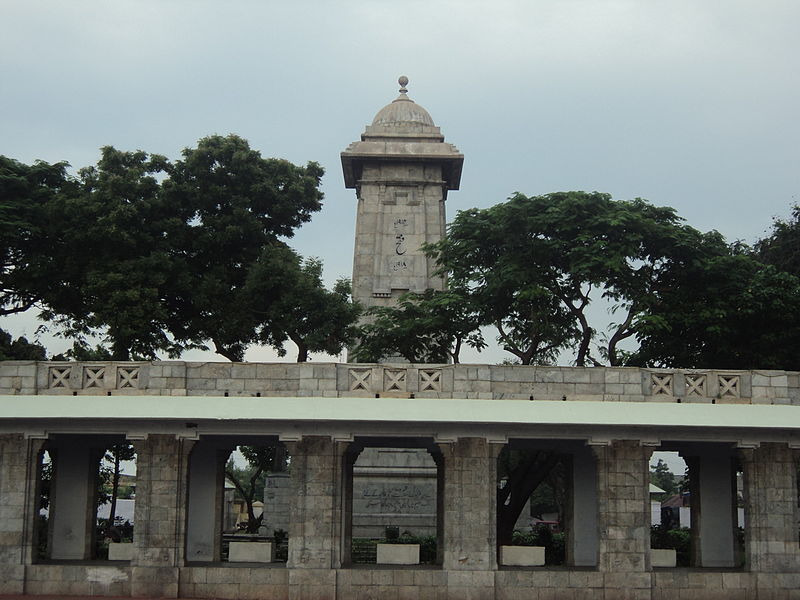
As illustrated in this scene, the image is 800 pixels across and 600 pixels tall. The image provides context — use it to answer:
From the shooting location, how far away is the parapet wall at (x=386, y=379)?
23734 mm

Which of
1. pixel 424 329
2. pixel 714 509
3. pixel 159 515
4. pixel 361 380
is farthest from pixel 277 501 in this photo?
pixel 714 509

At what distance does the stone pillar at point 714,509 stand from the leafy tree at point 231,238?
16107 millimetres

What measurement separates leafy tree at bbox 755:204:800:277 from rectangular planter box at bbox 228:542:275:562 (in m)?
23.6

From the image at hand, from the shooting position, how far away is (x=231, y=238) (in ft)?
126

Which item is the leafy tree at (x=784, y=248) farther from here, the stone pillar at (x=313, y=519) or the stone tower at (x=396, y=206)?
the stone pillar at (x=313, y=519)

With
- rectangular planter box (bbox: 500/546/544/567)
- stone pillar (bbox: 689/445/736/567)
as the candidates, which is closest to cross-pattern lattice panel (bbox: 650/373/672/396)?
stone pillar (bbox: 689/445/736/567)

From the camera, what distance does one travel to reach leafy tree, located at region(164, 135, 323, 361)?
37.2 meters

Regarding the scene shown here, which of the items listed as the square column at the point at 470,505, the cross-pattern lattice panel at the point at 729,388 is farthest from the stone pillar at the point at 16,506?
the cross-pattern lattice panel at the point at 729,388

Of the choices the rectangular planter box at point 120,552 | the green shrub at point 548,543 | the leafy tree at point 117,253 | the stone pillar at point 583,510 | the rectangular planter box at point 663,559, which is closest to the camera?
the rectangular planter box at point 120,552

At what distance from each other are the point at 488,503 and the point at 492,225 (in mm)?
12663

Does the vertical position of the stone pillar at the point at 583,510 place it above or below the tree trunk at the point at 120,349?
below

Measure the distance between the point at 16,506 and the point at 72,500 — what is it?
9.94 ft

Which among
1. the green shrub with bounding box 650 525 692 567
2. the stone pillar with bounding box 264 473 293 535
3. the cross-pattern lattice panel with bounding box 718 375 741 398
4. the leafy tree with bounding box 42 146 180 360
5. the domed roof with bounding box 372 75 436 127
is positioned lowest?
the green shrub with bounding box 650 525 692 567

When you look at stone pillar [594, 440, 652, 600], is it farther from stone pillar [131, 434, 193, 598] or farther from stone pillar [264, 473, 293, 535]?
stone pillar [264, 473, 293, 535]
